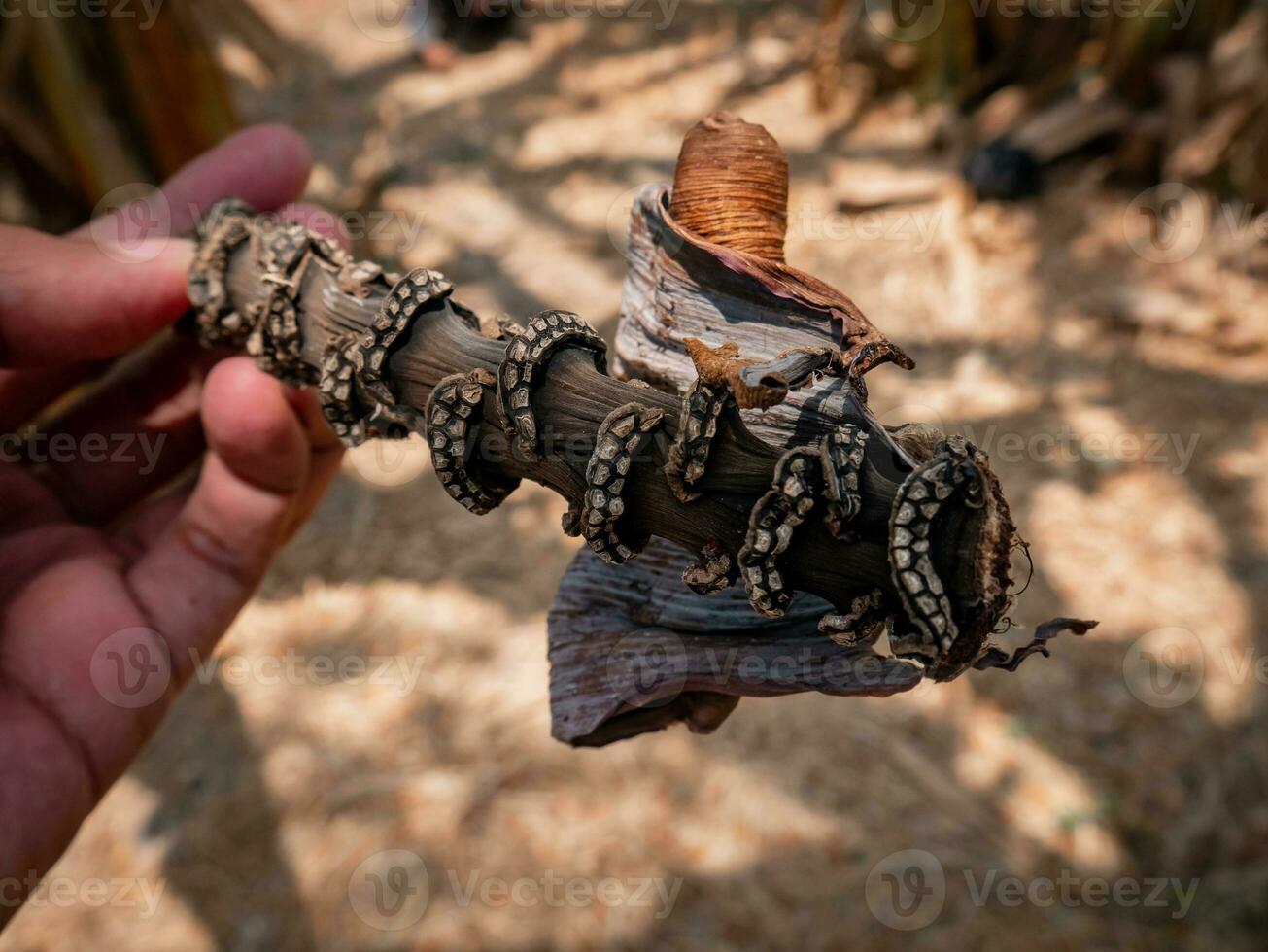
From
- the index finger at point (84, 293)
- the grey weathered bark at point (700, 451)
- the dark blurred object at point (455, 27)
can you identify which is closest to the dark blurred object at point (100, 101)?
the index finger at point (84, 293)

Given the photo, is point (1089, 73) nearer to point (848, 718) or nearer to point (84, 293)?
Result: point (848, 718)

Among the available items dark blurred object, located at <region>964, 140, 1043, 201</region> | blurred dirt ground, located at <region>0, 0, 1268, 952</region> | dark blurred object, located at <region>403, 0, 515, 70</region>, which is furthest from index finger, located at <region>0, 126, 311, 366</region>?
dark blurred object, located at <region>403, 0, 515, 70</region>

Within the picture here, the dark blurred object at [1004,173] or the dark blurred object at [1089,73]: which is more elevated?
the dark blurred object at [1089,73]

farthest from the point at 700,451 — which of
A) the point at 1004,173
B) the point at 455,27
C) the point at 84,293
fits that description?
the point at 455,27

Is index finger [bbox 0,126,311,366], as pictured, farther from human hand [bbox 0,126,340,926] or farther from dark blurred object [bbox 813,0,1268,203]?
dark blurred object [bbox 813,0,1268,203]

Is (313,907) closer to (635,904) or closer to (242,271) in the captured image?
(635,904)

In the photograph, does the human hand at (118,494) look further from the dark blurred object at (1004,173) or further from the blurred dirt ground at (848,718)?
the dark blurred object at (1004,173)
